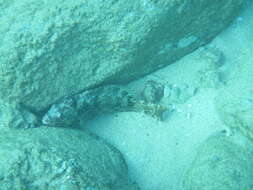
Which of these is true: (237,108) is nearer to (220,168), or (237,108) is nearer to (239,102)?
(239,102)

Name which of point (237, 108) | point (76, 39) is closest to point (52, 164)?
point (76, 39)

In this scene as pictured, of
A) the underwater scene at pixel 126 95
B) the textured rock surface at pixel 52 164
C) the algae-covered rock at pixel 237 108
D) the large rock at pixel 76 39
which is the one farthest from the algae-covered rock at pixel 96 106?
the algae-covered rock at pixel 237 108

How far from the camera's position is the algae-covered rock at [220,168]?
363 centimetres

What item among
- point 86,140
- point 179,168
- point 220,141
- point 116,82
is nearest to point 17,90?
point 86,140

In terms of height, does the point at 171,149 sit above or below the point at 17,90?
below

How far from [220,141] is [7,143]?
9.50ft

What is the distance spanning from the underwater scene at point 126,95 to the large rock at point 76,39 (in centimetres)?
1

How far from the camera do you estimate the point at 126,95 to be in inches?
178

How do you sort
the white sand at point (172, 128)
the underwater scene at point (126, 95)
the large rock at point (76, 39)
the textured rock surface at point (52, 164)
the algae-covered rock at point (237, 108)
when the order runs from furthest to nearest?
the white sand at point (172, 128) → the algae-covered rock at point (237, 108) → the large rock at point (76, 39) → the underwater scene at point (126, 95) → the textured rock surface at point (52, 164)

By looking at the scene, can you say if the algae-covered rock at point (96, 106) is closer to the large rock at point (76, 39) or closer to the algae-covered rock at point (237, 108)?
the large rock at point (76, 39)

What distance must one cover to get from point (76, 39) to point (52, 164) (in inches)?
65.4

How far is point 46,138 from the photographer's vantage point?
3598 millimetres

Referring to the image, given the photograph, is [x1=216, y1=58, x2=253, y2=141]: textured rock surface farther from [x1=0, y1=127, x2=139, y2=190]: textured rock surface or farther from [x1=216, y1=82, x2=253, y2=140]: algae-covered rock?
[x1=0, y1=127, x2=139, y2=190]: textured rock surface

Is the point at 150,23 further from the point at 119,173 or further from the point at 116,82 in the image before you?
the point at 119,173
